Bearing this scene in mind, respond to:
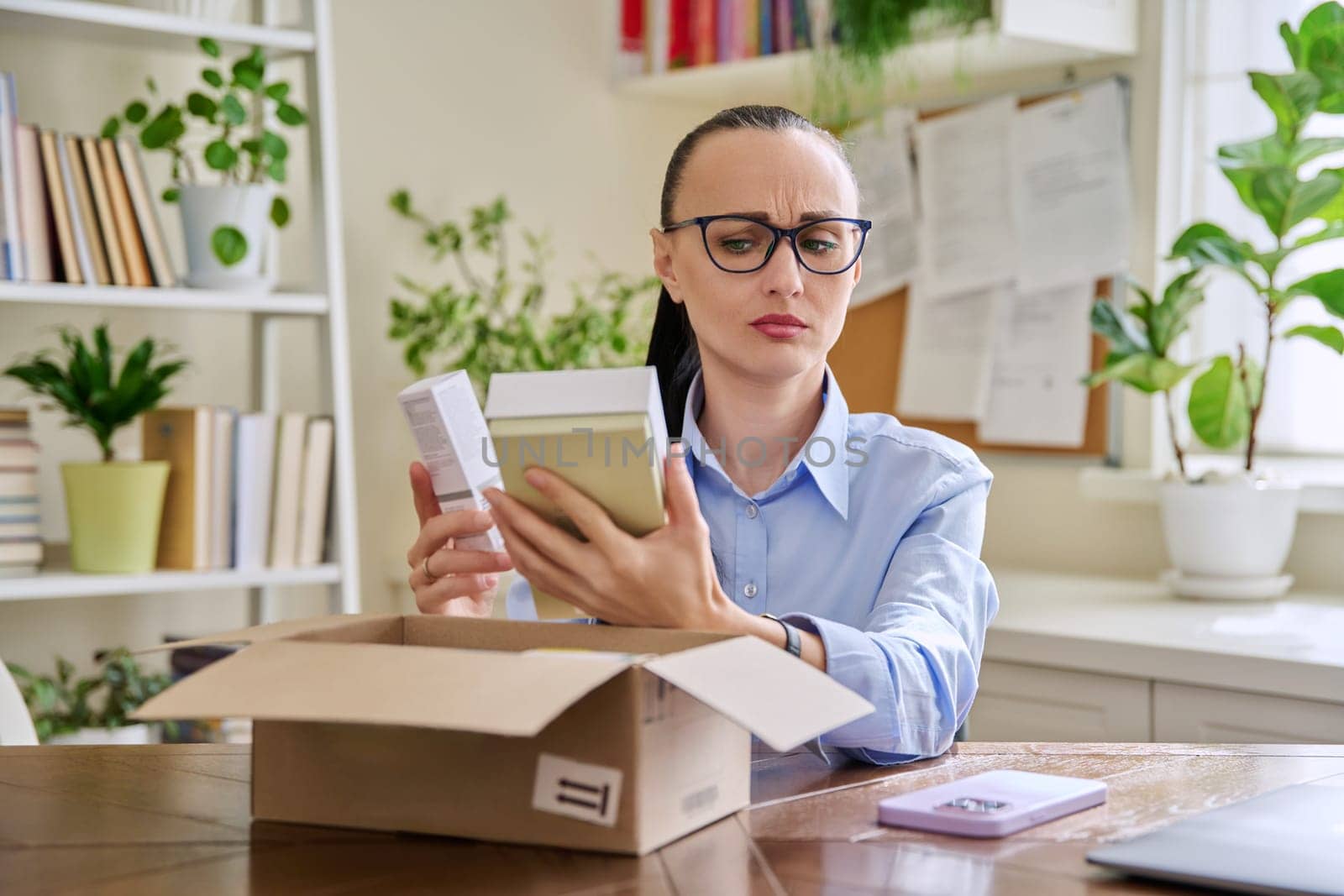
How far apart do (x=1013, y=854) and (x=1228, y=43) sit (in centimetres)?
216

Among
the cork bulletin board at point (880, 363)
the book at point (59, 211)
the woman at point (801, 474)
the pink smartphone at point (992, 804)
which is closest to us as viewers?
the pink smartphone at point (992, 804)

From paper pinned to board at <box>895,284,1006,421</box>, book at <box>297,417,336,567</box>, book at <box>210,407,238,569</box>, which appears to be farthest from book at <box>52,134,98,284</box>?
paper pinned to board at <box>895,284,1006,421</box>

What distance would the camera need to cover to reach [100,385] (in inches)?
84.7

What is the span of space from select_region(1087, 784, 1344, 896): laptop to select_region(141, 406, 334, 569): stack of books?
5.68 ft

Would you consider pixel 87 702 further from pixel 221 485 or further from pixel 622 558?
pixel 622 558

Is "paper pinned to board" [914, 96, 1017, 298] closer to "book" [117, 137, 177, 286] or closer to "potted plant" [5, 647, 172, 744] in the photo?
"book" [117, 137, 177, 286]

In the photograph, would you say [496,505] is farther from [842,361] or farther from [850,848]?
[842,361]

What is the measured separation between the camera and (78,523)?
2.18 m

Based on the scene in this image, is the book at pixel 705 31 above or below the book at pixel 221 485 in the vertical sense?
above

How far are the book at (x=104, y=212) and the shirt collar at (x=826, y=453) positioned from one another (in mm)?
1146

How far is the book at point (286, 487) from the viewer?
7.70ft

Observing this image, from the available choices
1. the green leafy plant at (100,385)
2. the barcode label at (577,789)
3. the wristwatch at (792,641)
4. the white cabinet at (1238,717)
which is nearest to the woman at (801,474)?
the wristwatch at (792,641)

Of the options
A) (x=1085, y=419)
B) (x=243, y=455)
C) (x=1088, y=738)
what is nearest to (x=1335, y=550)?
(x=1085, y=419)

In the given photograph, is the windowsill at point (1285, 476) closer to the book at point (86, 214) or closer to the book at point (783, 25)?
the book at point (783, 25)
